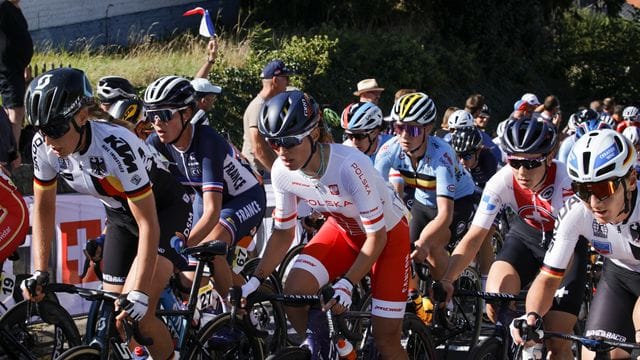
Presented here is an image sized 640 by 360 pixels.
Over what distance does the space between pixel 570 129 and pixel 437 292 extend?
10463mm

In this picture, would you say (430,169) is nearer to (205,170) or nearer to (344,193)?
(205,170)

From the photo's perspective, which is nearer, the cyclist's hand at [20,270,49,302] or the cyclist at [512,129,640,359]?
the cyclist at [512,129,640,359]

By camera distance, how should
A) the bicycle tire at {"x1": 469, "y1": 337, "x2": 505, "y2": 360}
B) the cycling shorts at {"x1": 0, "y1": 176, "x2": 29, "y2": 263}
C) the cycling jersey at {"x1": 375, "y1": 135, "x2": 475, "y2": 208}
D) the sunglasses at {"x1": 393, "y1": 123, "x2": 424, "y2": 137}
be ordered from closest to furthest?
the bicycle tire at {"x1": 469, "y1": 337, "x2": 505, "y2": 360} < the cycling shorts at {"x1": 0, "y1": 176, "x2": 29, "y2": 263} < the cycling jersey at {"x1": 375, "y1": 135, "x2": 475, "y2": 208} < the sunglasses at {"x1": 393, "y1": 123, "x2": 424, "y2": 137}

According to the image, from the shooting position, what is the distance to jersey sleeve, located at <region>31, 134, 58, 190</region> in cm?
569

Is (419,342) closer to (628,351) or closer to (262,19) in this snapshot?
(628,351)

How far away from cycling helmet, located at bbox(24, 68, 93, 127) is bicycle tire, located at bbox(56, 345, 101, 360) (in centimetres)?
121

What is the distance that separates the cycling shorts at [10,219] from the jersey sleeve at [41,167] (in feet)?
2.36

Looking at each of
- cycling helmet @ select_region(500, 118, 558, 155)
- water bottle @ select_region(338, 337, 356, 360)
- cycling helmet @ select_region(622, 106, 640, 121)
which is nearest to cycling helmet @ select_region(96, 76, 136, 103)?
cycling helmet @ select_region(500, 118, 558, 155)

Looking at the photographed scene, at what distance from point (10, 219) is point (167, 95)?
1321 millimetres

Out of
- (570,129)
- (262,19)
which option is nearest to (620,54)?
(262,19)

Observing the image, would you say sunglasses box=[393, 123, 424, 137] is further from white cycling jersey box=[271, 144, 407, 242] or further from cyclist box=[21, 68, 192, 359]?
cyclist box=[21, 68, 192, 359]

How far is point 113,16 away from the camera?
21312mm

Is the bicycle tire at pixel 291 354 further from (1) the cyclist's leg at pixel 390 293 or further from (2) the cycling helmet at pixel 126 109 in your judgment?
(2) the cycling helmet at pixel 126 109

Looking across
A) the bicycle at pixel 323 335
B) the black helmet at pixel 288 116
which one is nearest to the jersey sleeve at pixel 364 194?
the black helmet at pixel 288 116
